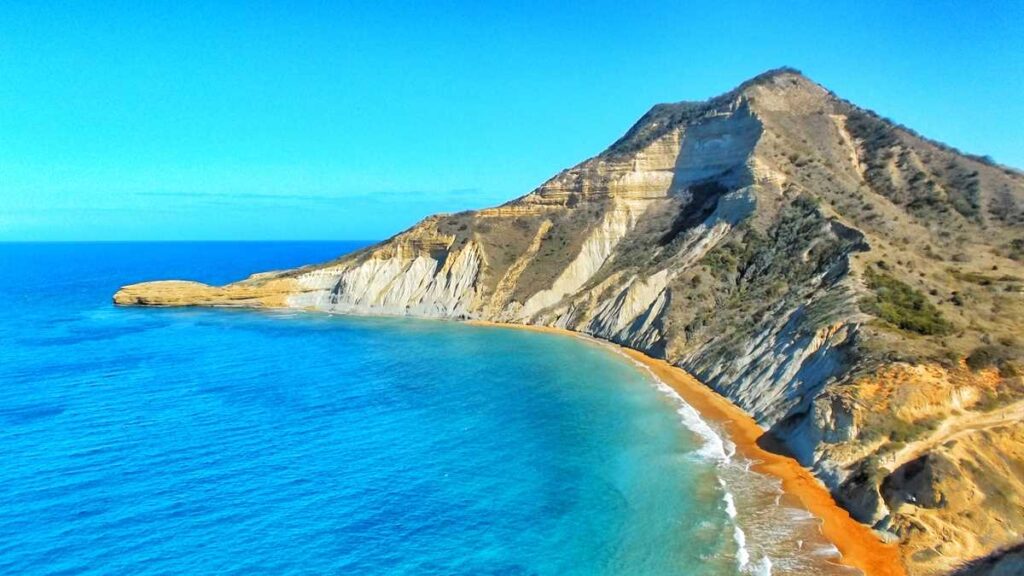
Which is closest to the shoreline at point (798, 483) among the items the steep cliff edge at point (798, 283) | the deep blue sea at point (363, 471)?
the steep cliff edge at point (798, 283)

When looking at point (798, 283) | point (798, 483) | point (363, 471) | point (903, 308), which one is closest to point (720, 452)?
point (798, 483)

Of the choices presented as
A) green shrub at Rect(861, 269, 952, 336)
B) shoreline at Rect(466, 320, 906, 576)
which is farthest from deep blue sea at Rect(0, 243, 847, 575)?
green shrub at Rect(861, 269, 952, 336)

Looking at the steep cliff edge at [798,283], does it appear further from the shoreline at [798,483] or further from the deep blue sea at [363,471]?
the deep blue sea at [363,471]

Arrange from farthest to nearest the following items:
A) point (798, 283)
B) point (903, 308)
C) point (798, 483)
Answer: point (798, 283), point (903, 308), point (798, 483)

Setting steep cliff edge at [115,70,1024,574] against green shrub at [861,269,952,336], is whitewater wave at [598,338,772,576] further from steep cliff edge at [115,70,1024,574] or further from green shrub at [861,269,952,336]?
green shrub at [861,269,952,336]

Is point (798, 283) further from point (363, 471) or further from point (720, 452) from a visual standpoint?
point (363, 471)

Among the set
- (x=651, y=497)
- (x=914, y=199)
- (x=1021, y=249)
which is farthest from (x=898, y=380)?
(x=914, y=199)
